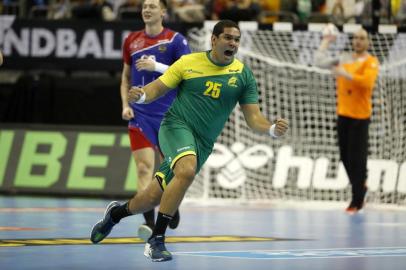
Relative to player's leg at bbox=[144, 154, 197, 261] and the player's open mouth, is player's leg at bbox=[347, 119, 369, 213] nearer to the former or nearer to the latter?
the player's open mouth

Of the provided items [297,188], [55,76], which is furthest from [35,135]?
[297,188]

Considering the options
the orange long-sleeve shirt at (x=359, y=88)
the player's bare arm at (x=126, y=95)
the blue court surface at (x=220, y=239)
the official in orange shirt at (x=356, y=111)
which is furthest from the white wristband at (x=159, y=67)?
the orange long-sleeve shirt at (x=359, y=88)

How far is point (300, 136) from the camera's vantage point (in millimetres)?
17328

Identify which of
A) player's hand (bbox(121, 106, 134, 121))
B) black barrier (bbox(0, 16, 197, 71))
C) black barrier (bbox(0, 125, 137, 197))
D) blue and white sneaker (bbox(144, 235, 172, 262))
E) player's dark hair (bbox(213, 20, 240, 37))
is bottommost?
black barrier (bbox(0, 125, 137, 197))

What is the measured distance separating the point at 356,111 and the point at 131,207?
6.10 metres

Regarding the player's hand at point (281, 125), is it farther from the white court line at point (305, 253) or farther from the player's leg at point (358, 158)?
the player's leg at point (358, 158)

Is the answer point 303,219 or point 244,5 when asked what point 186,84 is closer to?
point 303,219

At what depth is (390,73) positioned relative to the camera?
17078 millimetres

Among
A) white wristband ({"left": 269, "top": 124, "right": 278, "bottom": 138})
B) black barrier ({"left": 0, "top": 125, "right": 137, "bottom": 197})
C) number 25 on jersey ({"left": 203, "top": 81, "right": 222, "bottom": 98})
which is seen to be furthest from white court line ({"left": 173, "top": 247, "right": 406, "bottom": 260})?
black barrier ({"left": 0, "top": 125, "right": 137, "bottom": 197})

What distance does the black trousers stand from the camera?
15.4 metres

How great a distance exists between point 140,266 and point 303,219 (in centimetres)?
564

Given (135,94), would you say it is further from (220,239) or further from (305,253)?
(220,239)

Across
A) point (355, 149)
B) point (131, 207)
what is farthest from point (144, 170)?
point (355, 149)

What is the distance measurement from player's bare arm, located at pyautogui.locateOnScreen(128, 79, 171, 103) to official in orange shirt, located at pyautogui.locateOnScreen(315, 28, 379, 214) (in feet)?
19.6
